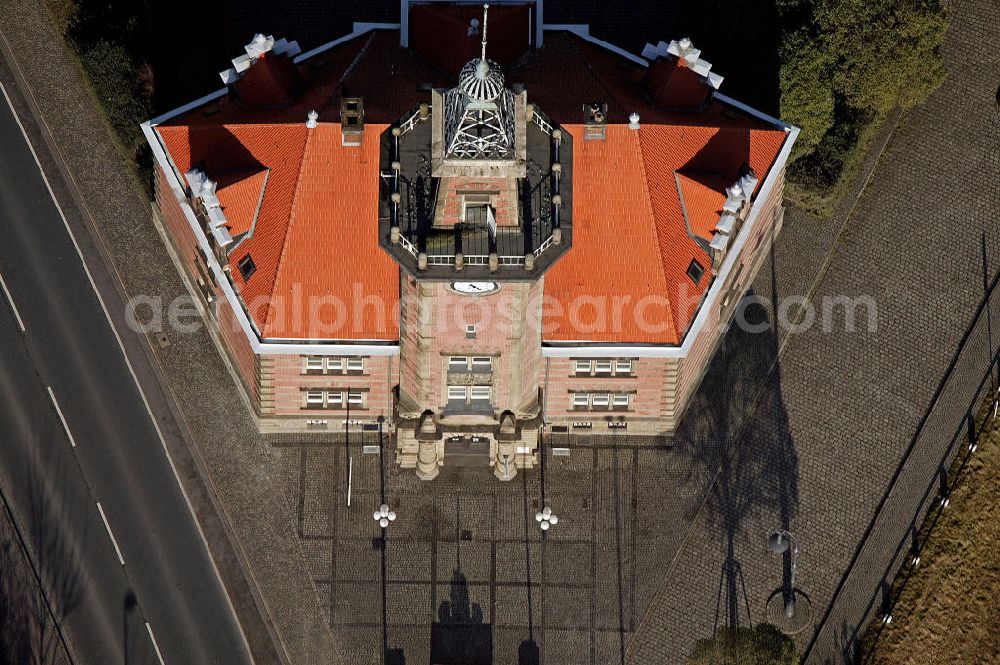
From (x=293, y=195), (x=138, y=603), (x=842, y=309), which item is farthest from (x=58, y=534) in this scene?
(x=842, y=309)

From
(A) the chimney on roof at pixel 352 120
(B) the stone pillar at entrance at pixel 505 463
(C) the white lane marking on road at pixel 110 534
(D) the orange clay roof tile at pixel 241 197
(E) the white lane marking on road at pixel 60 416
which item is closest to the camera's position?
(A) the chimney on roof at pixel 352 120

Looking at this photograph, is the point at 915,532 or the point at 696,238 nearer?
the point at 696,238

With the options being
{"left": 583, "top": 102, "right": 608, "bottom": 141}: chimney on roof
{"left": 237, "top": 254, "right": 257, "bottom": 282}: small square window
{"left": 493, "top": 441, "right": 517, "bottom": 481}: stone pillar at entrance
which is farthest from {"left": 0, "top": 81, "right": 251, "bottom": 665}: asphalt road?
{"left": 583, "top": 102, "right": 608, "bottom": 141}: chimney on roof

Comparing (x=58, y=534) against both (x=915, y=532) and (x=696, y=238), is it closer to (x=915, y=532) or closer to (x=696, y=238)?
(x=696, y=238)

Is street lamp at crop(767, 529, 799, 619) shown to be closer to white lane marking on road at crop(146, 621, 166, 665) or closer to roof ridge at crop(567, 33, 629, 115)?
roof ridge at crop(567, 33, 629, 115)

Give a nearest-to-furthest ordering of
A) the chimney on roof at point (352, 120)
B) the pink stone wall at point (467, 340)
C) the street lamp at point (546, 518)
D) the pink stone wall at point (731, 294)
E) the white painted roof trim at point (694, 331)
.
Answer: the pink stone wall at point (467, 340), the chimney on roof at point (352, 120), the white painted roof trim at point (694, 331), the pink stone wall at point (731, 294), the street lamp at point (546, 518)

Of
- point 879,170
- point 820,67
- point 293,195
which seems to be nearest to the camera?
point 293,195

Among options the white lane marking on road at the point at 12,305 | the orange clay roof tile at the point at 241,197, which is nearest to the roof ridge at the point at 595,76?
the orange clay roof tile at the point at 241,197

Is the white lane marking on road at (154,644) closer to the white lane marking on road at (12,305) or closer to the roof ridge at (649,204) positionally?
the white lane marking on road at (12,305)
